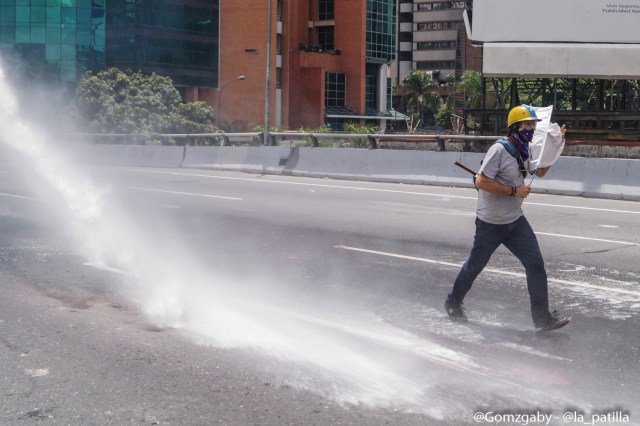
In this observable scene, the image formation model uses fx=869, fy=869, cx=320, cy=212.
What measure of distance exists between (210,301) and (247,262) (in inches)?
82.2

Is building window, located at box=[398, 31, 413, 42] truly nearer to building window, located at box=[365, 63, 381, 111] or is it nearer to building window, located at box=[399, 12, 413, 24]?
building window, located at box=[399, 12, 413, 24]

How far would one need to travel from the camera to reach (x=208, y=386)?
17.2ft

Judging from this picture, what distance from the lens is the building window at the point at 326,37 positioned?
337 ft

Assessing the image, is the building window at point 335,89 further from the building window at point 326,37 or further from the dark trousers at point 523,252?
the dark trousers at point 523,252

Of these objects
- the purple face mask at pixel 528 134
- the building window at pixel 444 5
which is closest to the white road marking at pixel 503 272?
the purple face mask at pixel 528 134

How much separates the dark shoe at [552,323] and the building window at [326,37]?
9814 centimetres

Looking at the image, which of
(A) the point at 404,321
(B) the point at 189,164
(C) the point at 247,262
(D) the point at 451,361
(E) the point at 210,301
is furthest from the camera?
(B) the point at 189,164

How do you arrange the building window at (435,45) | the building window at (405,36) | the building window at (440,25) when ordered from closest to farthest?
the building window at (440,25) → the building window at (435,45) → the building window at (405,36)

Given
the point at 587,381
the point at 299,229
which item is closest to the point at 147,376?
the point at 587,381

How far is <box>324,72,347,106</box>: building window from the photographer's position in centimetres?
9894

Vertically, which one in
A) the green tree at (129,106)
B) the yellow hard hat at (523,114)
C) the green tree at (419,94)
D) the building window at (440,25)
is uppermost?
the building window at (440,25)

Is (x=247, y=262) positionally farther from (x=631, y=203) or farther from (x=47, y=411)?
(x=631, y=203)

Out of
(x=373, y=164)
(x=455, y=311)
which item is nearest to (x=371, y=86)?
(x=373, y=164)

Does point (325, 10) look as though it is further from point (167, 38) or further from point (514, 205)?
point (514, 205)
